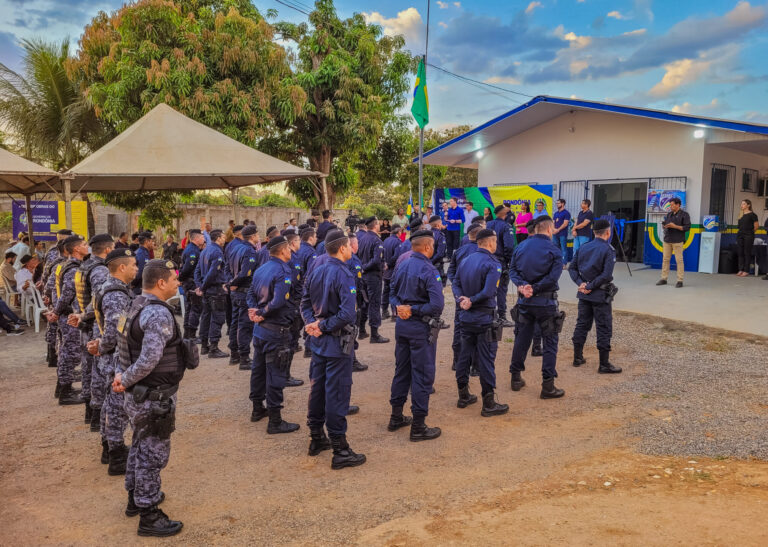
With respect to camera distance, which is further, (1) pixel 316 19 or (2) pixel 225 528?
(1) pixel 316 19

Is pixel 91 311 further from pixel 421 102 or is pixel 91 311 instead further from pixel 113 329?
pixel 421 102

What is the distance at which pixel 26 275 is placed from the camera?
10742 mm

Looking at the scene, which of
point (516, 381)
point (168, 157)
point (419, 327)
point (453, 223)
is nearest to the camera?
point (419, 327)

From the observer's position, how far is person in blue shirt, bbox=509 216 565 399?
20.2 feet

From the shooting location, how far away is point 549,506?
3818 millimetres

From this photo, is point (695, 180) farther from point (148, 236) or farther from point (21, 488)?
point (21, 488)

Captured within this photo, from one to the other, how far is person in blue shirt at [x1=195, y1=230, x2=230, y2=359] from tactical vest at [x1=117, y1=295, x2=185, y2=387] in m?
4.59

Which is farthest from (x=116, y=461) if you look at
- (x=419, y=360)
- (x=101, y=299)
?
(x=419, y=360)

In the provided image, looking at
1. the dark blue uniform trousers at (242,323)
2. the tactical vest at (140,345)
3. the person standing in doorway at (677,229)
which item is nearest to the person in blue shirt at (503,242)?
the dark blue uniform trousers at (242,323)

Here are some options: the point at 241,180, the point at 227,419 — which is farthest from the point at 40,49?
the point at 227,419

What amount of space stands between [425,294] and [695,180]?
12.9 meters

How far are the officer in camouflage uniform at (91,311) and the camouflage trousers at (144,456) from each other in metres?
1.70

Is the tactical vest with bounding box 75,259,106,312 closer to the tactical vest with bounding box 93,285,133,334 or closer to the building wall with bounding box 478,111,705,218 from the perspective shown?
the tactical vest with bounding box 93,285,133,334

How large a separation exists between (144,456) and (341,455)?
→ 1605mm
